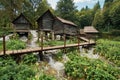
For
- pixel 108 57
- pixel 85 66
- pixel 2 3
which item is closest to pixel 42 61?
pixel 85 66

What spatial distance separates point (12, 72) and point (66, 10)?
125 ft

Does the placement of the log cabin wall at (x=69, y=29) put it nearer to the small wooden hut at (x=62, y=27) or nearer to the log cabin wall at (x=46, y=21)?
the small wooden hut at (x=62, y=27)

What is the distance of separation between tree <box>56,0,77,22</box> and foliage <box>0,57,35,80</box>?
1399 inches

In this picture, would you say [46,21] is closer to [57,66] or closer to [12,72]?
[57,66]

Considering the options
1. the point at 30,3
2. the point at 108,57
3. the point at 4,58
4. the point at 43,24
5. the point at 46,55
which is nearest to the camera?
the point at 4,58

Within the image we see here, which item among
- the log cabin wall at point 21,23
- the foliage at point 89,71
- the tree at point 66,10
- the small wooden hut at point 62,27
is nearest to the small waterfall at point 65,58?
the foliage at point 89,71

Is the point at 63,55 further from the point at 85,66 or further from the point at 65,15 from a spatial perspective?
the point at 65,15

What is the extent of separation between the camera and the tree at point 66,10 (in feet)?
150

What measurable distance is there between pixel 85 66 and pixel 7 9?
3031 centimetres

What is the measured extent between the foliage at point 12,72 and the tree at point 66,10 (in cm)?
3554

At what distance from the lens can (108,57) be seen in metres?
17.2

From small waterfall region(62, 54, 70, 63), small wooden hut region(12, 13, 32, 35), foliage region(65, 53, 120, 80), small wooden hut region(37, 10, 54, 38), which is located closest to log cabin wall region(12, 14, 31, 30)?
small wooden hut region(12, 13, 32, 35)

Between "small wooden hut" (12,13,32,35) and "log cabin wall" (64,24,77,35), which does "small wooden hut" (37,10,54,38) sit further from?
"small wooden hut" (12,13,32,35)

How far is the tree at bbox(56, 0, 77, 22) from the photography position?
150ft
